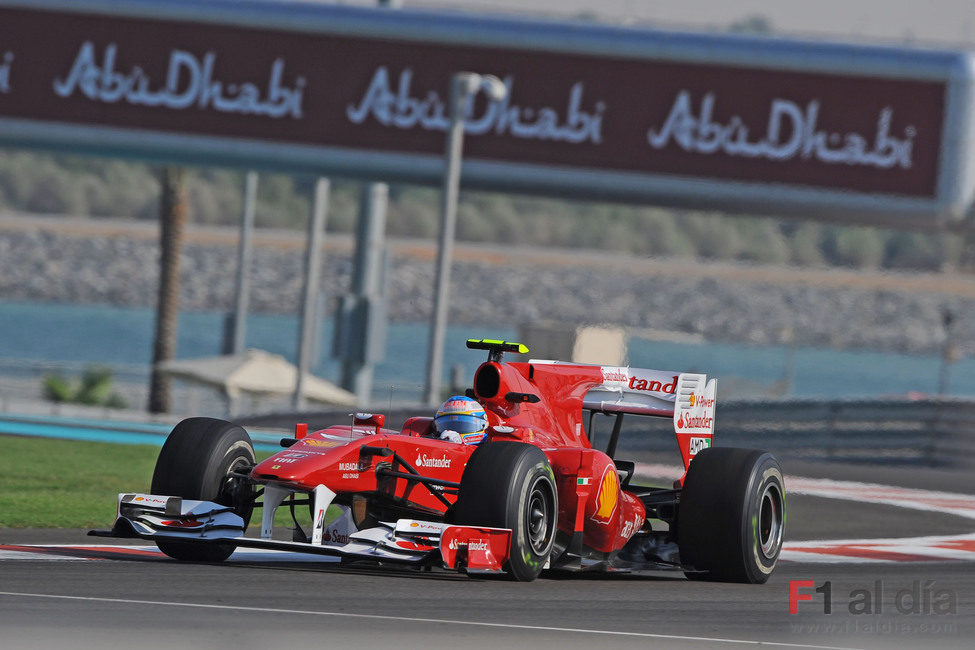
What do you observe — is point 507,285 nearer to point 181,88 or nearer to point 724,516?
point 181,88

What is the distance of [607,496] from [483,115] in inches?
766

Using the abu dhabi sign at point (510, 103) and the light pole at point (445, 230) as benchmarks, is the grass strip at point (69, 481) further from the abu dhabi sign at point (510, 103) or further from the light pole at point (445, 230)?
the abu dhabi sign at point (510, 103)

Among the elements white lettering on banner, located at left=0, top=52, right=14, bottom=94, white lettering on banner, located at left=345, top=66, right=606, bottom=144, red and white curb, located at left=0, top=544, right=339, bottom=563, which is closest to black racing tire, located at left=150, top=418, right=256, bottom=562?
red and white curb, located at left=0, top=544, right=339, bottom=563

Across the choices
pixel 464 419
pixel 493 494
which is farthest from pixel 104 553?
pixel 493 494

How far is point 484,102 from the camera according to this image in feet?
95.5

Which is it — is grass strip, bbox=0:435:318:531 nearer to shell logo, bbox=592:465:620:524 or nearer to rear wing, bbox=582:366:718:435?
rear wing, bbox=582:366:718:435

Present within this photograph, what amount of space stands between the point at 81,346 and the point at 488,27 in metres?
53.9

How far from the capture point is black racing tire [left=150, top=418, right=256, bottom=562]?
955cm

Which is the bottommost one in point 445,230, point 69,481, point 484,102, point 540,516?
point 69,481

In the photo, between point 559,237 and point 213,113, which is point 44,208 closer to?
point 559,237

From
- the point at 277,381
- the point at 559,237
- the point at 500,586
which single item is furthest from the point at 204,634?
the point at 559,237

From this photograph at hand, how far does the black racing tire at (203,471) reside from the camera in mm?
9547

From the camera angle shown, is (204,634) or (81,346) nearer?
(204,634)

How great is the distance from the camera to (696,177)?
28.4m
